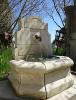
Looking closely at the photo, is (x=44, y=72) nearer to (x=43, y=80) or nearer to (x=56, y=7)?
(x=43, y=80)

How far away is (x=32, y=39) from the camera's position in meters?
6.59

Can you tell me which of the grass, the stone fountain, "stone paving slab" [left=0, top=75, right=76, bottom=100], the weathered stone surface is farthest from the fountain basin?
the grass

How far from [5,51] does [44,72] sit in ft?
13.5

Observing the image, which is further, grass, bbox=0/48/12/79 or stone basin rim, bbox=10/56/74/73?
A: grass, bbox=0/48/12/79

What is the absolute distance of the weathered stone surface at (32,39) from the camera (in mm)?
6418

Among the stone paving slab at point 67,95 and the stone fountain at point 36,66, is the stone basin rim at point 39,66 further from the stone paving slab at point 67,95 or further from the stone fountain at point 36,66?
the stone paving slab at point 67,95

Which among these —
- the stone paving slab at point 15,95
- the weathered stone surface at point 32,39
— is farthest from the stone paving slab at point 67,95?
the weathered stone surface at point 32,39

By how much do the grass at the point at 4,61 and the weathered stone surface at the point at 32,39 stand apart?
172cm

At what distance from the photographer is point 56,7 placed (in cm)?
1677

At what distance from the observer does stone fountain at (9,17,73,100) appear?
5.80 m

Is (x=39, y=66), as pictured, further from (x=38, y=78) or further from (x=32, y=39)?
(x=32, y=39)

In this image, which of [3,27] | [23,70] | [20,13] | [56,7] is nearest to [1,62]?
[23,70]

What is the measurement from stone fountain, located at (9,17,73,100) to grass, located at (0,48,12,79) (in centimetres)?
175

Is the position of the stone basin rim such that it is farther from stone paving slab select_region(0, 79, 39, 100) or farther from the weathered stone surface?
stone paving slab select_region(0, 79, 39, 100)
